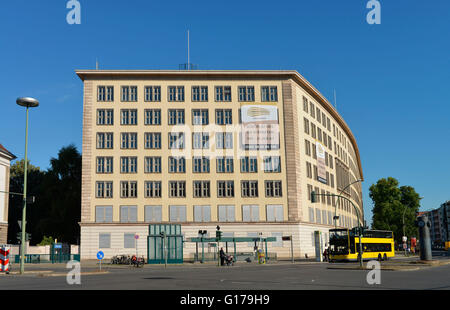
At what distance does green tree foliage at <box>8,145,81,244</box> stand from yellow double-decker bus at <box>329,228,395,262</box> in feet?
120

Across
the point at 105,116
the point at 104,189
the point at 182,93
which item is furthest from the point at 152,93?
the point at 104,189

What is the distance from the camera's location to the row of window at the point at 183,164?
2324 inches

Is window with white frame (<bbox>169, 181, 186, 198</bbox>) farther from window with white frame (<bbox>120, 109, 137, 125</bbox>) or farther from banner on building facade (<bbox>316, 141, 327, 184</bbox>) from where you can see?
banner on building facade (<bbox>316, 141, 327, 184</bbox>)

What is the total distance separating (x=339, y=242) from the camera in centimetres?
4638

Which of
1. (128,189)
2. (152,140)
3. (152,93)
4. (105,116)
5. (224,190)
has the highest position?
(152,93)

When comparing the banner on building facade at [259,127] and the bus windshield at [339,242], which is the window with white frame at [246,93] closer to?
the banner on building facade at [259,127]

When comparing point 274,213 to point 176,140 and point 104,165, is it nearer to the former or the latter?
point 176,140

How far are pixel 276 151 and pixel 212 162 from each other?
27.1 ft

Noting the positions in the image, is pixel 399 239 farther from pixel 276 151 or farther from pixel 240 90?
pixel 240 90

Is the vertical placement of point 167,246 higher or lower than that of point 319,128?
lower

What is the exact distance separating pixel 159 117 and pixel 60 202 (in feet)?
65.3

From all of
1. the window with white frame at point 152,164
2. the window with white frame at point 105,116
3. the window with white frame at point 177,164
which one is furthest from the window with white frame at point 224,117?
the window with white frame at point 105,116

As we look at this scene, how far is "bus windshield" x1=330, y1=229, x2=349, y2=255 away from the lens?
150ft
